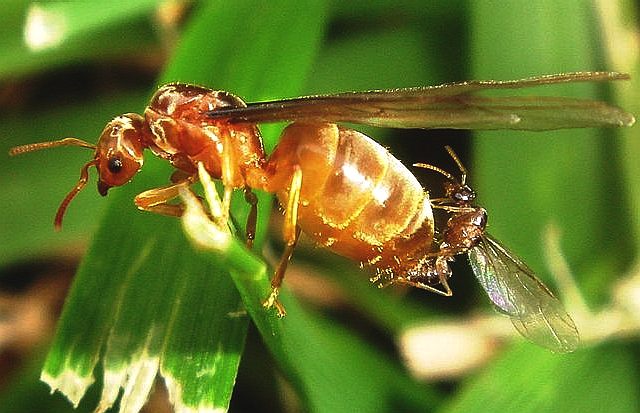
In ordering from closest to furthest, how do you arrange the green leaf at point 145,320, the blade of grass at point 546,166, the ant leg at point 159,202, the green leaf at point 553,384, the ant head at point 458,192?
the green leaf at point 145,320 < the ant leg at point 159,202 < the green leaf at point 553,384 < the ant head at point 458,192 < the blade of grass at point 546,166

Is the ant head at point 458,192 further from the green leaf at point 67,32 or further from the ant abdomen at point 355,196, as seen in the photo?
the green leaf at point 67,32

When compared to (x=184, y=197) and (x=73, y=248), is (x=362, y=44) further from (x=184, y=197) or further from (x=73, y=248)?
(x=184, y=197)

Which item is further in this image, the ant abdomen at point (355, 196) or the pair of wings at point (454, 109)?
the ant abdomen at point (355, 196)

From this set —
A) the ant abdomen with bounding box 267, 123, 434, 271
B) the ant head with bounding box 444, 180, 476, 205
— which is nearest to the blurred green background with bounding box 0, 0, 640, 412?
the ant abdomen with bounding box 267, 123, 434, 271

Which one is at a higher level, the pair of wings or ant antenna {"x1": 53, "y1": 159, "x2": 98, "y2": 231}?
the pair of wings

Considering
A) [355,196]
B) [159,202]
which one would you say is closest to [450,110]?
[355,196]

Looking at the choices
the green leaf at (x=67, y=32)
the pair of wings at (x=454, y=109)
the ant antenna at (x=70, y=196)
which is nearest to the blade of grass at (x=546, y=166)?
the pair of wings at (x=454, y=109)

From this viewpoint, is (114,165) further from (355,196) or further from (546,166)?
(546,166)

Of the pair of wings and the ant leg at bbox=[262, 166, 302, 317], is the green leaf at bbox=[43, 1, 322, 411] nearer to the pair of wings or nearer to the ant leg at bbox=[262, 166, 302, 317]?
the ant leg at bbox=[262, 166, 302, 317]

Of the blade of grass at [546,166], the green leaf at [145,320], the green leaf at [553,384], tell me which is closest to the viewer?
the green leaf at [145,320]
